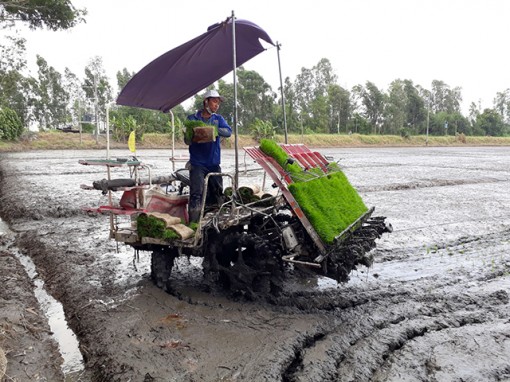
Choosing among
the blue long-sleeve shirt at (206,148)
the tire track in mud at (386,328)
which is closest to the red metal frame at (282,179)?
the blue long-sleeve shirt at (206,148)

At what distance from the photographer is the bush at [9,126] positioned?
3653 cm

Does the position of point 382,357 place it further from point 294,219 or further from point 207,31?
point 207,31

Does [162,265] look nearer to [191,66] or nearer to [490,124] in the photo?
[191,66]

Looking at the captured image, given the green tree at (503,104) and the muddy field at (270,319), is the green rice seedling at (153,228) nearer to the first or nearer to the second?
the muddy field at (270,319)

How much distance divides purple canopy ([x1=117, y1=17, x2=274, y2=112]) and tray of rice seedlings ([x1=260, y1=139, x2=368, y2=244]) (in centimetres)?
153

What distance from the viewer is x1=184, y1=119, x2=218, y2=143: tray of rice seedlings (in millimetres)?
5684

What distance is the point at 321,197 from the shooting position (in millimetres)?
5602

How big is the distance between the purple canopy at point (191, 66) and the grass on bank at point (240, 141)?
75.3 feet

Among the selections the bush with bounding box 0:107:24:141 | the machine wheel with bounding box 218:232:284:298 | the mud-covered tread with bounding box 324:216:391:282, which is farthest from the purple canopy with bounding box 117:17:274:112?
the bush with bounding box 0:107:24:141

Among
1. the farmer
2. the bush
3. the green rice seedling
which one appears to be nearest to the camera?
the green rice seedling

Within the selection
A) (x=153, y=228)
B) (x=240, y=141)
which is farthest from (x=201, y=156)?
(x=240, y=141)

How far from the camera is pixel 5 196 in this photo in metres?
13.6

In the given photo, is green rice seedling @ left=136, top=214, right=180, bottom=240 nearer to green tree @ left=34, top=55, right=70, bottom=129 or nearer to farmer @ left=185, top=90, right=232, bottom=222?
farmer @ left=185, top=90, right=232, bottom=222

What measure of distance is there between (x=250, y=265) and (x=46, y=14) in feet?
43.6
